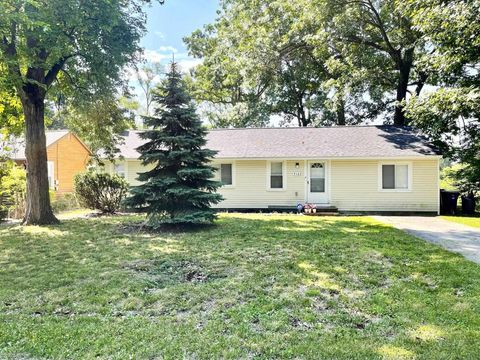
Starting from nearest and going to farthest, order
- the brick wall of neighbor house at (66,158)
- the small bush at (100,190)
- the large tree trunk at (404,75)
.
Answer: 1. the small bush at (100,190)
2. the large tree trunk at (404,75)
3. the brick wall of neighbor house at (66,158)

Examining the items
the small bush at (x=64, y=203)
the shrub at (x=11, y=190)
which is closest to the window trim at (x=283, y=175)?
the small bush at (x=64, y=203)

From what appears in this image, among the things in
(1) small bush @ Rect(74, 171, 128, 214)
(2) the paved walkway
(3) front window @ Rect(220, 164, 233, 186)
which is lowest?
(2) the paved walkway

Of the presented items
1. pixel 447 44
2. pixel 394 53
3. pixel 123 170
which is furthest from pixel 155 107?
pixel 394 53

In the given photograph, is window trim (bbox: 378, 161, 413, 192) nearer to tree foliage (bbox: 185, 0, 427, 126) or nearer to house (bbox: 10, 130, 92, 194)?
tree foliage (bbox: 185, 0, 427, 126)

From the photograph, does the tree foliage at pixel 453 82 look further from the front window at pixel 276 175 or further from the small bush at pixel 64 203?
the small bush at pixel 64 203

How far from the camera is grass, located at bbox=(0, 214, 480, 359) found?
321 centimetres

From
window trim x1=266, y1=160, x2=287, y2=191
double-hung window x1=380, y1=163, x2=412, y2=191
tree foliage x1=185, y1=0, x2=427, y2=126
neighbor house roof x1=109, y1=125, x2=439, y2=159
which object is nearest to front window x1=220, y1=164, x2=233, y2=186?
neighbor house roof x1=109, y1=125, x2=439, y2=159

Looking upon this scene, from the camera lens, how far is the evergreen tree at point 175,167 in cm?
980

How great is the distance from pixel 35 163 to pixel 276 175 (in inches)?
378

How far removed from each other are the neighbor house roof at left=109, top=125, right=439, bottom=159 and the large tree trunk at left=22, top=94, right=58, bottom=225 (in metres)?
3.42

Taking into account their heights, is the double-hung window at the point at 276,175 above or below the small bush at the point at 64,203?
above

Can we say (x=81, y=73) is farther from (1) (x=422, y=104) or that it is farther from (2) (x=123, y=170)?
(1) (x=422, y=104)

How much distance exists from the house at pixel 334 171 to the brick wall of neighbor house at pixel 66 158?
9.30 metres

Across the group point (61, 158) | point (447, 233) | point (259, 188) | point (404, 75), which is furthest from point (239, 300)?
point (61, 158)
